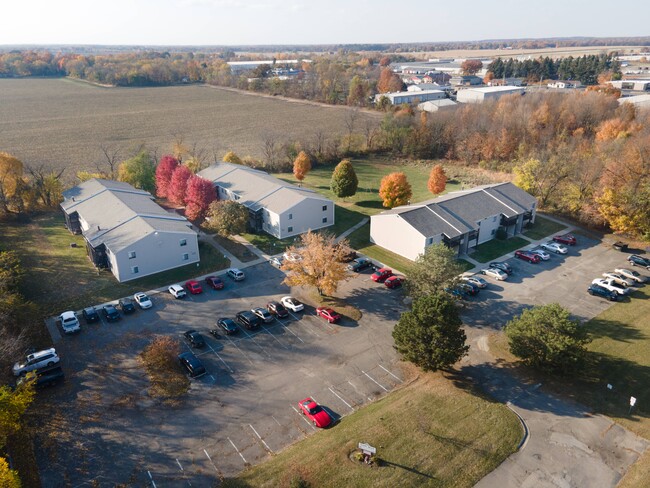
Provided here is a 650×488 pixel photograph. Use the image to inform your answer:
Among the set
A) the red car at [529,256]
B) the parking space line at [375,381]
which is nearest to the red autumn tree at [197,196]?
the parking space line at [375,381]

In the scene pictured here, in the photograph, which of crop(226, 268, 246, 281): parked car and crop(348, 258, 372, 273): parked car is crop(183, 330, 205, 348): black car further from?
crop(348, 258, 372, 273): parked car

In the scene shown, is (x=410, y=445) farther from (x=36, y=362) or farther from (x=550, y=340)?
(x=36, y=362)

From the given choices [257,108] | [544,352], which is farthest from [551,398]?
[257,108]

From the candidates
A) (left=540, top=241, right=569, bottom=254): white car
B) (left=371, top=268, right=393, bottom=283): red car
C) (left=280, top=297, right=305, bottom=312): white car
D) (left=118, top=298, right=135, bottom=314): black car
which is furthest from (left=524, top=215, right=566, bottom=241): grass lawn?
(left=118, top=298, right=135, bottom=314): black car

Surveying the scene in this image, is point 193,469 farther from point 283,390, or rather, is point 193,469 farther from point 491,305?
point 491,305

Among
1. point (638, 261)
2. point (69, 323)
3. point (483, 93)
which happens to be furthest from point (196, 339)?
point (483, 93)

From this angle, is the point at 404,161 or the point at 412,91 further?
the point at 412,91
